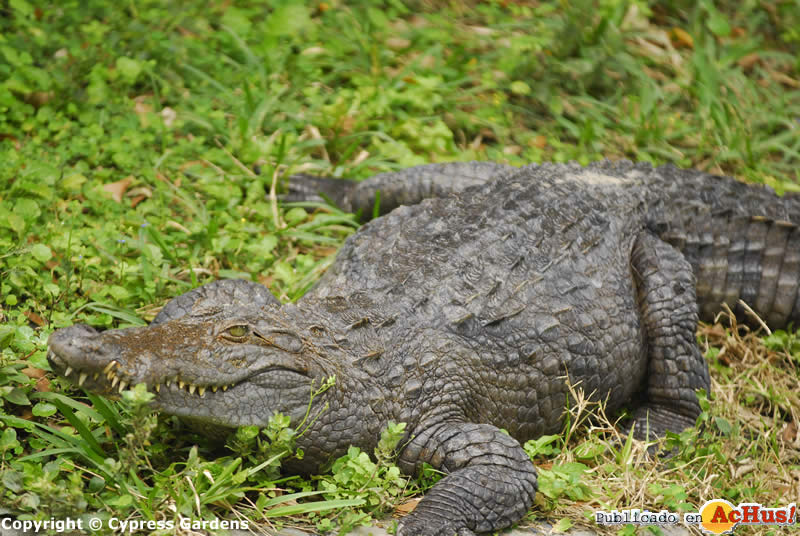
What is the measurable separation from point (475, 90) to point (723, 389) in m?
3.08

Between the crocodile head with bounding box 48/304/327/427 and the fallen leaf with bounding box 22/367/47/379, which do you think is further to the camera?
the fallen leaf with bounding box 22/367/47/379

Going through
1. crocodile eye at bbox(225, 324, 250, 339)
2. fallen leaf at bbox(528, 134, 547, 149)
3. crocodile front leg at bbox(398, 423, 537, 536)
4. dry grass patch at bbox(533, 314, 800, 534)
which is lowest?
dry grass patch at bbox(533, 314, 800, 534)

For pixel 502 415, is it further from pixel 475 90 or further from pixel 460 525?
pixel 475 90

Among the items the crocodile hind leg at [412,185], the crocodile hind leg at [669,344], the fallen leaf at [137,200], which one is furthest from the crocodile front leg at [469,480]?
the fallen leaf at [137,200]

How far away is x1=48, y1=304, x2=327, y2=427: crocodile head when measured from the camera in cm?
284

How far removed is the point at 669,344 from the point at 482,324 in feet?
3.85

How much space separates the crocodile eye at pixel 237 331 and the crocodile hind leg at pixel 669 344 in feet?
7.07

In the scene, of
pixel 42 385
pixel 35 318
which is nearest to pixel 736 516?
pixel 42 385

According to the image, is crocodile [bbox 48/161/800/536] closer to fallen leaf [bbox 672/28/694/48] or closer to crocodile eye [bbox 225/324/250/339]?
crocodile eye [bbox 225/324/250/339]

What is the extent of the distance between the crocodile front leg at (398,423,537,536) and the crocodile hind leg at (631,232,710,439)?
1087 mm

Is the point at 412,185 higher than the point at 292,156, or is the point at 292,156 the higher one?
the point at 412,185

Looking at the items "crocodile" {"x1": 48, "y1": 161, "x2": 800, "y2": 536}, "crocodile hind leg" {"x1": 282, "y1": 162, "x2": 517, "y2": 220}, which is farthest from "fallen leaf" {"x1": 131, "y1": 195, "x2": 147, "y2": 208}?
"crocodile" {"x1": 48, "y1": 161, "x2": 800, "y2": 536}

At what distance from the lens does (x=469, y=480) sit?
10.8 feet

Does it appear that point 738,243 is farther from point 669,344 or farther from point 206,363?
point 206,363
